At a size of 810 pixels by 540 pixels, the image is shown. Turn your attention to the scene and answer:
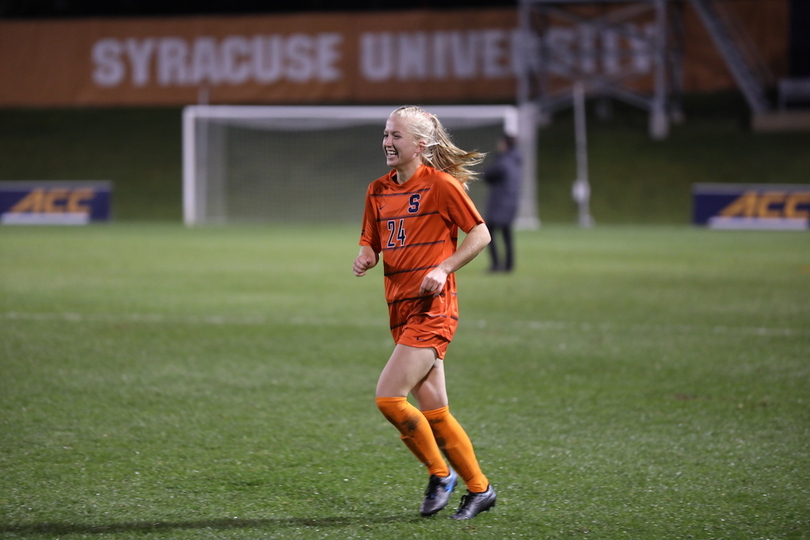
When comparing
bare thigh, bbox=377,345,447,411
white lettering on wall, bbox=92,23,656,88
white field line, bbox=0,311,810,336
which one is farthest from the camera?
white lettering on wall, bbox=92,23,656,88

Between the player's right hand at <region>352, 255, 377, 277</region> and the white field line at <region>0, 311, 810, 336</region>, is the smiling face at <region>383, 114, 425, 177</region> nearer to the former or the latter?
the player's right hand at <region>352, 255, 377, 277</region>

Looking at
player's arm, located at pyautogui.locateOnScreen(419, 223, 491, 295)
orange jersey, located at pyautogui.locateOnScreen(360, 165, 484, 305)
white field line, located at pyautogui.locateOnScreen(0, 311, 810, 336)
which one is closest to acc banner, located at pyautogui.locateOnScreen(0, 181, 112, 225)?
white field line, located at pyautogui.locateOnScreen(0, 311, 810, 336)

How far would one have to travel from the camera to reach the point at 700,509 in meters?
4.04

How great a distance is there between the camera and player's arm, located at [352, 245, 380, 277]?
393 cm

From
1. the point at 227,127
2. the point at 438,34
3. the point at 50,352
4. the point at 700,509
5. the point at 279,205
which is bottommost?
the point at 700,509

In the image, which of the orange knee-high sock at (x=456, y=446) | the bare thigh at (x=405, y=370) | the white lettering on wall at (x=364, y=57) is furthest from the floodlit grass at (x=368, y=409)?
the white lettering on wall at (x=364, y=57)

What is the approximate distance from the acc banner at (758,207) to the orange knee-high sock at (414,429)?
2032 centimetres

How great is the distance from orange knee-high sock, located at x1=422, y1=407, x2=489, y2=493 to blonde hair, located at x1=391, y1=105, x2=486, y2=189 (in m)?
0.97

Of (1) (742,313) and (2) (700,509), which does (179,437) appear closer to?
(2) (700,509)

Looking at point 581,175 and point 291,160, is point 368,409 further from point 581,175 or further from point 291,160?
point 291,160

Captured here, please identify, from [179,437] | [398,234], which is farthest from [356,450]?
[398,234]

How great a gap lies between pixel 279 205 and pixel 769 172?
1335 centimetres

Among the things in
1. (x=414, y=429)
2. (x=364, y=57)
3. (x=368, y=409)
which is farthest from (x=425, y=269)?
(x=364, y=57)

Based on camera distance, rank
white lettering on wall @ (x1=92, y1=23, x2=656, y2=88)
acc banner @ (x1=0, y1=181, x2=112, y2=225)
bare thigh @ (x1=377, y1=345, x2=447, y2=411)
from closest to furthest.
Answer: bare thigh @ (x1=377, y1=345, x2=447, y2=411)
acc banner @ (x1=0, y1=181, x2=112, y2=225)
white lettering on wall @ (x1=92, y1=23, x2=656, y2=88)
